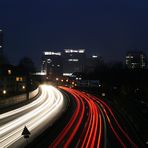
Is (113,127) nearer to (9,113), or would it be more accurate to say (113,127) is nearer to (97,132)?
(97,132)

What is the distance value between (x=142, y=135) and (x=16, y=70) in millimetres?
→ 94816

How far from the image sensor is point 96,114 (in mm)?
73312

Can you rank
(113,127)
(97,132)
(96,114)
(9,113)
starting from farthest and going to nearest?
(96,114)
(9,113)
(113,127)
(97,132)

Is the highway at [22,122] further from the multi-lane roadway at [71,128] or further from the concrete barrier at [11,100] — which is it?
the concrete barrier at [11,100]

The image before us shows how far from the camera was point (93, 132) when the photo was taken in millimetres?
52344

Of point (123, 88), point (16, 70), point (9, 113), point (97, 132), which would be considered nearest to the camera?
point (97, 132)

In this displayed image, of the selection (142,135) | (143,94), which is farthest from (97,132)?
(143,94)

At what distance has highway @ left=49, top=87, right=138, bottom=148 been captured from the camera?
44500mm

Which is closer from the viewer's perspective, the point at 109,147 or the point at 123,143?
the point at 109,147

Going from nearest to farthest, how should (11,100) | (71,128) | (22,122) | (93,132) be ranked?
(93,132)
(71,128)
(22,122)
(11,100)

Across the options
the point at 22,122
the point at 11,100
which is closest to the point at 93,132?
the point at 22,122

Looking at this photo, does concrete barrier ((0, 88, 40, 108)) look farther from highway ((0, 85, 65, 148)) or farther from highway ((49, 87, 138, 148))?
highway ((49, 87, 138, 148))

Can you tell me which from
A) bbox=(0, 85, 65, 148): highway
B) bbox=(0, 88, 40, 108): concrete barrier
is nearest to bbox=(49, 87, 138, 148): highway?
bbox=(0, 85, 65, 148): highway

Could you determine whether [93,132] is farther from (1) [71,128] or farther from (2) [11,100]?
(2) [11,100]
